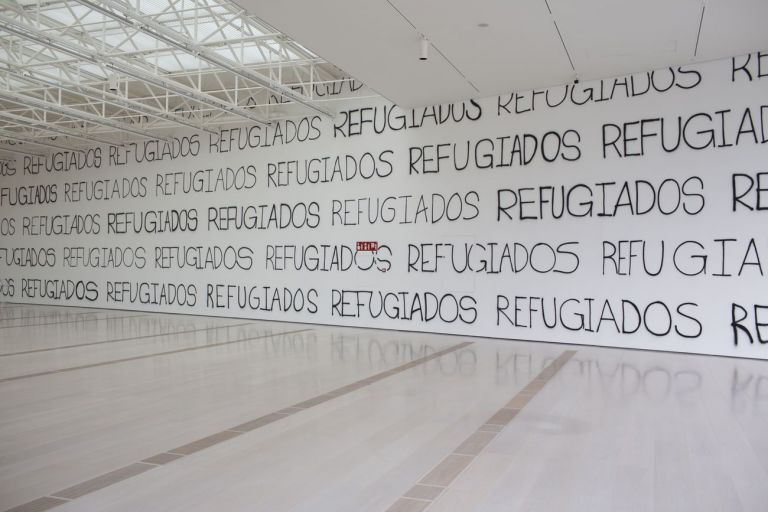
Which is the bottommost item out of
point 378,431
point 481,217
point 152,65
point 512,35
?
point 378,431

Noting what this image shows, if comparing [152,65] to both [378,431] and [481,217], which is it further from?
[378,431]

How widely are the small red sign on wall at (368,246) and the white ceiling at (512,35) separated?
2970 millimetres

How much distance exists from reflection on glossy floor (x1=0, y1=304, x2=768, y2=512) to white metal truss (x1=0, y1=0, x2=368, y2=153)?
14.4 feet

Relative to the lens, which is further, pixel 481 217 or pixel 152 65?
pixel 152 65

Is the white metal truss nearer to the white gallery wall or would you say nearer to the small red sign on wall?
the white gallery wall

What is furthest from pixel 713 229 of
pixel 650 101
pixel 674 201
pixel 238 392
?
pixel 238 392

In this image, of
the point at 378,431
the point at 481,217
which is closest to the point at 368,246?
the point at 481,217

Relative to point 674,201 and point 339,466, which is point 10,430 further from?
point 674,201

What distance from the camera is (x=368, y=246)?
458 inches

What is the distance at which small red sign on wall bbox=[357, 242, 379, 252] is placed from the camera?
11.6 m

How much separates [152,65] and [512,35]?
638 cm

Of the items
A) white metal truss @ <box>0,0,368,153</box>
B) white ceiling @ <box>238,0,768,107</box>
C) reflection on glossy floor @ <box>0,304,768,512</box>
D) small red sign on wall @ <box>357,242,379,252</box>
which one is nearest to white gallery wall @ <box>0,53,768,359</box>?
small red sign on wall @ <box>357,242,379,252</box>

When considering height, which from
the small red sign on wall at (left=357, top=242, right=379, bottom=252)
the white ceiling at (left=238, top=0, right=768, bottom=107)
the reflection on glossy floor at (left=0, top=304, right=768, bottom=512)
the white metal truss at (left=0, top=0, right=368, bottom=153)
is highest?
the white metal truss at (left=0, top=0, right=368, bottom=153)

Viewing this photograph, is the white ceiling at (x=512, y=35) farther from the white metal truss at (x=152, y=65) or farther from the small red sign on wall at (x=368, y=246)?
the small red sign on wall at (x=368, y=246)
